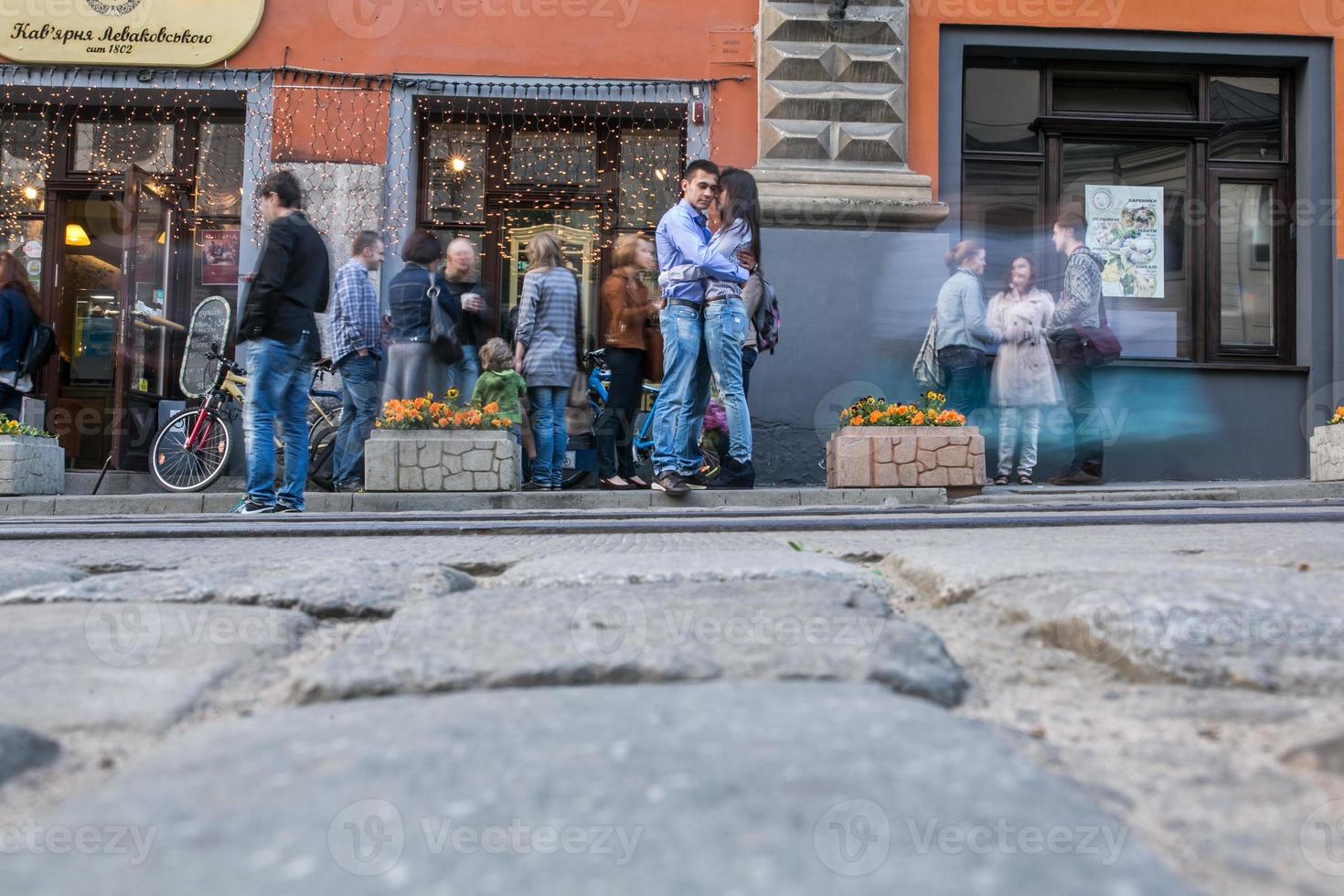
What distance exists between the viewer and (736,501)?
6.71 metres

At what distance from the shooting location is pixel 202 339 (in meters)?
10.2

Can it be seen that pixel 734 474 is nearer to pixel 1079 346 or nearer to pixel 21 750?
pixel 1079 346

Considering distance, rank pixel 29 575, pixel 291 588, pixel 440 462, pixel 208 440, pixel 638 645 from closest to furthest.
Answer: pixel 638 645
pixel 291 588
pixel 29 575
pixel 440 462
pixel 208 440

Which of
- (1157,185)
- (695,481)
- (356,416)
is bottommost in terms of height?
(695,481)

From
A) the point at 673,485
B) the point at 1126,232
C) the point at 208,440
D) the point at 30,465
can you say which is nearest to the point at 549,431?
the point at 673,485

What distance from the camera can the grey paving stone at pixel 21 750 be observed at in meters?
0.88

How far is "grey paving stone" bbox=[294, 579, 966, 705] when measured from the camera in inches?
42.2

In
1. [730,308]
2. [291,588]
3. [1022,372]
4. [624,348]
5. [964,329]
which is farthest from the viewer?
[964,329]

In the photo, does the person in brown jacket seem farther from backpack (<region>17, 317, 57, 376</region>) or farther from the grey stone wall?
backpack (<region>17, 317, 57, 376</region>)

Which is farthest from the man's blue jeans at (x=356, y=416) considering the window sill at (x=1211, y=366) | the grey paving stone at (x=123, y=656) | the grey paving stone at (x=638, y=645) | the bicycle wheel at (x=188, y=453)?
the grey paving stone at (x=638, y=645)

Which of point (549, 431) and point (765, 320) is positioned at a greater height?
point (765, 320)

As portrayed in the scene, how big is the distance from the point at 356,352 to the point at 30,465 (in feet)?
8.20

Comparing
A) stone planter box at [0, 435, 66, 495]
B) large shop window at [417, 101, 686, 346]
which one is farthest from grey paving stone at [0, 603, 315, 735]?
large shop window at [417, 101, 686, 346]

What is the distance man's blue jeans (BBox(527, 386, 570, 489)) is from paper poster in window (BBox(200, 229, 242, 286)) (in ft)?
13.4
